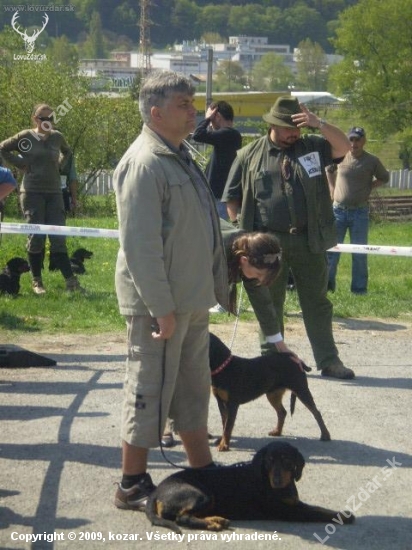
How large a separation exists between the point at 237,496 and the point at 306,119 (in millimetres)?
2803

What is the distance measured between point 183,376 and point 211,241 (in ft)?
2.11

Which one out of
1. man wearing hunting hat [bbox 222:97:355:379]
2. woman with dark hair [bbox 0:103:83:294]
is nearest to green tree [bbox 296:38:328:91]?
woman with dark hair [bbox 0:103:83:294]

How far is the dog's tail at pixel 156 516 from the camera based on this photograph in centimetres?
474

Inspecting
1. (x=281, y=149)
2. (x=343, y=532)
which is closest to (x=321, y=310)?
(x=281, y=149)

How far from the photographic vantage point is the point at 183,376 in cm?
501

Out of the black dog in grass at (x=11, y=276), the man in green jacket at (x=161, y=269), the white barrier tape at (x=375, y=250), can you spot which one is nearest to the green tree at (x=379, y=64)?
the white barrier tape at (x=375, y=250)

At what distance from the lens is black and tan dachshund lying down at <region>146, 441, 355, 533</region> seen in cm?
477

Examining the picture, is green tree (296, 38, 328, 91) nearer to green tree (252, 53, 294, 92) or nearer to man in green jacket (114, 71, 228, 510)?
green tree (252, 53, 294, 92)

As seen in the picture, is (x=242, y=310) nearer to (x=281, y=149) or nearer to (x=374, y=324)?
(x=374, y=324)

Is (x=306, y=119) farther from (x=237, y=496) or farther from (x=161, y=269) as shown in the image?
(x=237, y=496)

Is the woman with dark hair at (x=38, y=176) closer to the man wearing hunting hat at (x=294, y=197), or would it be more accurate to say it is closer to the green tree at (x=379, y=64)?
the man wearing hunting hat at (x=294, y=197)

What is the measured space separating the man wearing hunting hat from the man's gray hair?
233 cm

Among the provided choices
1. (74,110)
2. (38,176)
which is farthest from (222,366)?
(74,110)

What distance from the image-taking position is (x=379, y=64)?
5078cm
